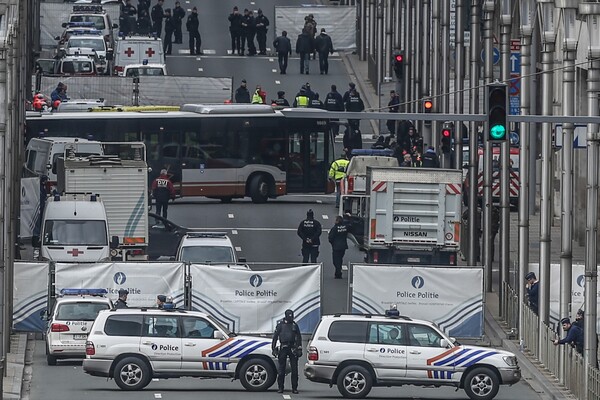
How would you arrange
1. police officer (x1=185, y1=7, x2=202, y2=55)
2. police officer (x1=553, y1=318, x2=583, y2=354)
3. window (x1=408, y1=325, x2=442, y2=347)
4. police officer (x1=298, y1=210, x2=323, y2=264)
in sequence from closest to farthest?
window (x1=408, y1=325, x2=442, y2=347)
police officer (x1=553, y1=318, x2=583, y2=354)
police officer (x1=298, y1=210, x2=323, y2=264)
police officer (x1=185, y1=7, x2=202, y2=55)

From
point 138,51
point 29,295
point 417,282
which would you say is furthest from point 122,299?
point 138,51

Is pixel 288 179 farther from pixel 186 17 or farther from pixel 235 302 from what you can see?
pixel 186 17

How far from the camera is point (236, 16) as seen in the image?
88312 millimetres

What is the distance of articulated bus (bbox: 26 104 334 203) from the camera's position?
6475 centimetres

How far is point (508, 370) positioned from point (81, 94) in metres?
40.3

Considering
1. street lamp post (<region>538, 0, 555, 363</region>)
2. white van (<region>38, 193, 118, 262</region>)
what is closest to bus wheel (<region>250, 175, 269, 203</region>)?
white van (<region>38, 193, 118, 262</region>)

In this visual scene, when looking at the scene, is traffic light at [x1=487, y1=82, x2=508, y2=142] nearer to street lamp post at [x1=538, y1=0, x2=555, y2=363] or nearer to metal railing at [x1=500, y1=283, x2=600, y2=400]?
metal railing at [x1=500, y1=283, x2=600, y2=400]

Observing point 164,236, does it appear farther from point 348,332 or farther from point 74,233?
point 348,332

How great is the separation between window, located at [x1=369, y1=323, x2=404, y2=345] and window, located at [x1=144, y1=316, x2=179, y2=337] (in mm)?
3724

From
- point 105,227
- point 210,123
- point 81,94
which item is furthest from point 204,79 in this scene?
point 105,227

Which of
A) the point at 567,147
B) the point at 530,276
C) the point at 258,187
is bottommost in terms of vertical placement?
the point at 530,276

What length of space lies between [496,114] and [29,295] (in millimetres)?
17035

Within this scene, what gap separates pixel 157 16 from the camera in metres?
92.6

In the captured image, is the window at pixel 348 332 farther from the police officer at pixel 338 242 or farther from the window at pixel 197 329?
the police officer at pixel 338 242
